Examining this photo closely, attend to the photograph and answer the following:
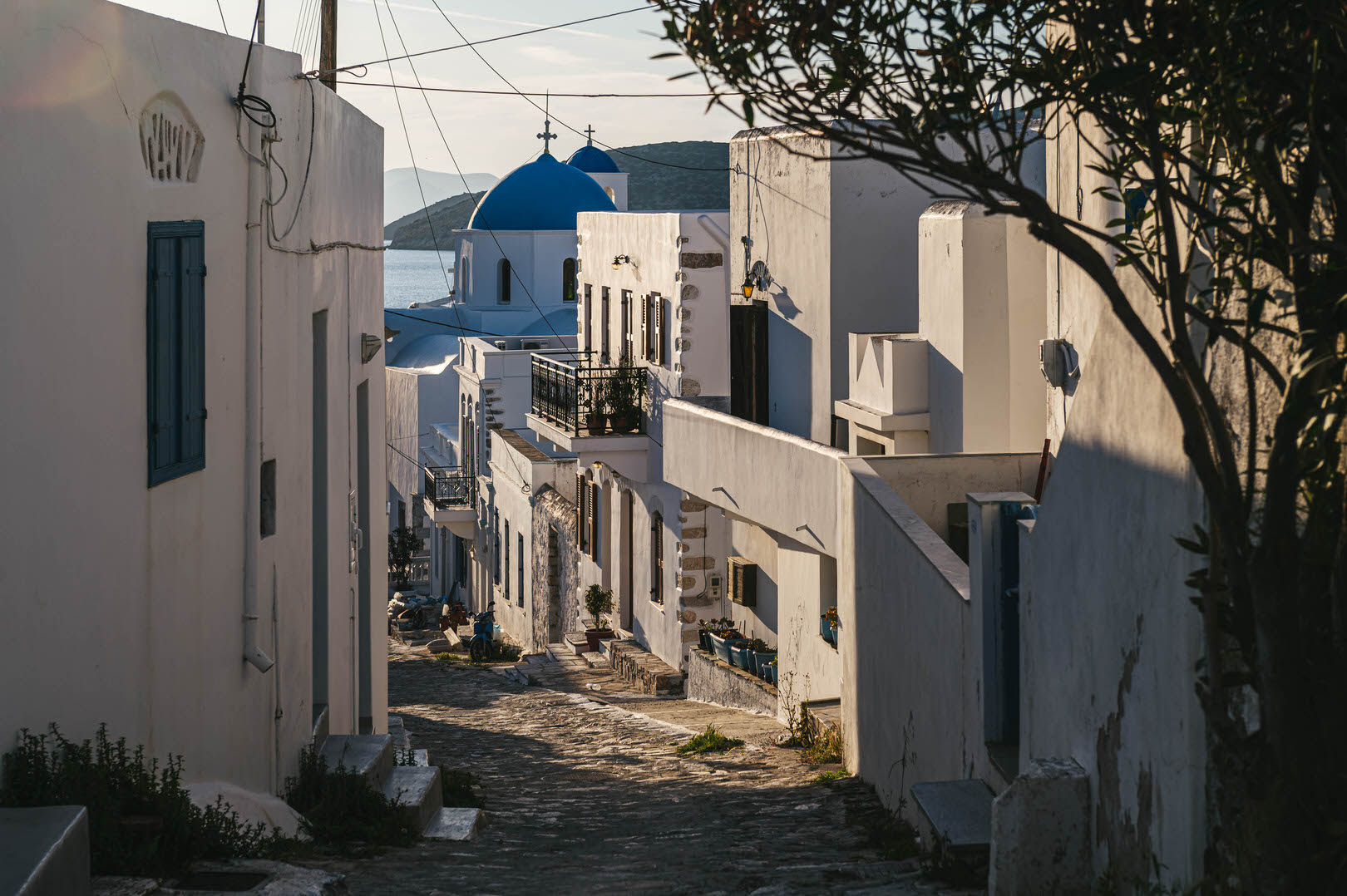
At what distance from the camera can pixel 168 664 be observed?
6.47 metres

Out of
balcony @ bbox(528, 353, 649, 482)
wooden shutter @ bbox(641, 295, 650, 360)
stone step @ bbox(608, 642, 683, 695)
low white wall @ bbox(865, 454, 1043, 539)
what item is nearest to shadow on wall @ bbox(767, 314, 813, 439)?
balcony @ bbox(528, 353, 649, 482)

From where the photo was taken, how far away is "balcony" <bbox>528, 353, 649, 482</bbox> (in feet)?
74.5

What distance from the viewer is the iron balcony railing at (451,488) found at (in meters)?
35.6

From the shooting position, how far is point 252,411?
25.6ft

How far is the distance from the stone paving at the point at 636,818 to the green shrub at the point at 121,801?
0.71 meters

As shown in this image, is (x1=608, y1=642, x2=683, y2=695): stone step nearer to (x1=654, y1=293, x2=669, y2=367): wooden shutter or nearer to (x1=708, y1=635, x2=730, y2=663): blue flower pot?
(x1=708, y1=635, x2=730, y2=663): blue flower pot

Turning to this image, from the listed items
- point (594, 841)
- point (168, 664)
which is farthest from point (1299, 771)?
point (594, 841)

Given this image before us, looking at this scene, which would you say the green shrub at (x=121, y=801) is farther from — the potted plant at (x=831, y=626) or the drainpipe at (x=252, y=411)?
the potted plant at (x=831, y=626)

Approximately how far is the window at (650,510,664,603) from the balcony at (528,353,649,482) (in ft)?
2.61

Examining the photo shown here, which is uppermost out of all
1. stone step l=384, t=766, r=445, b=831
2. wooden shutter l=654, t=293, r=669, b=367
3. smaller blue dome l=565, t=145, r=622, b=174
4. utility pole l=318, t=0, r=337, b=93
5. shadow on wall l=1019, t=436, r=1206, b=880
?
smaller blue dome l=565, t=145, r=622, b=174

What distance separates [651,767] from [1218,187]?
371 inches

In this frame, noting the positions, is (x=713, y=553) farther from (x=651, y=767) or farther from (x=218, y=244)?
(x=218, y=244)

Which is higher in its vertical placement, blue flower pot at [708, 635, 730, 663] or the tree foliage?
the tree foliage

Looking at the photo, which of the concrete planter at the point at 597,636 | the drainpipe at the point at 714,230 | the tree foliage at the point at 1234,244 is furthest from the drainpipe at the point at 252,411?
the concrete planter at the point at 597,636
